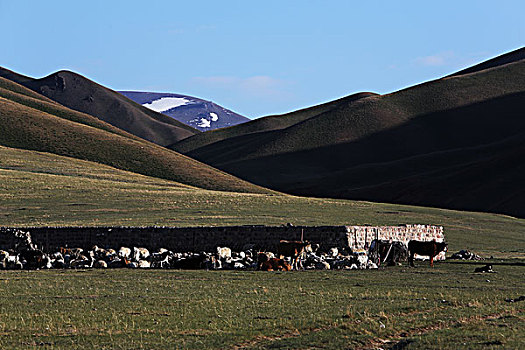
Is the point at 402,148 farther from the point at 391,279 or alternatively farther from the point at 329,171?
the point at 391,279

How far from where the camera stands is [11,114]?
147m

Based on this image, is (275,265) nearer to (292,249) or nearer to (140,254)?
(292,249)

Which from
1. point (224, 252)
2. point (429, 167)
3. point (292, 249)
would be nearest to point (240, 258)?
point (224, 252)

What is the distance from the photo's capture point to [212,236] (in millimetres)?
37719

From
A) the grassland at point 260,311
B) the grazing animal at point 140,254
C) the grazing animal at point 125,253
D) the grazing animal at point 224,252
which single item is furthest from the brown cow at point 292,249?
the grazing animal at point 125,253

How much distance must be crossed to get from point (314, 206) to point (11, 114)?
93957 mm

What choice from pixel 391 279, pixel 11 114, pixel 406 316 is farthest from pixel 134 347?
pixel 11 114

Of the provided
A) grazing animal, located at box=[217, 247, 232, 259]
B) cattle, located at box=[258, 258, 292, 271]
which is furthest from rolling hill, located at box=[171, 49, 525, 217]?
cattle, located at box=[258, 258, 292, 271]

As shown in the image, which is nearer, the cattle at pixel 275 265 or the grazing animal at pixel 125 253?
the cattle at pixel 275 265

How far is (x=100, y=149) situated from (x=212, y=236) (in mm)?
95896

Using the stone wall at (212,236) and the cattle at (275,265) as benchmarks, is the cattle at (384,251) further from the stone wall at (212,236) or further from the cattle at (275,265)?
the cattle at (275,265)

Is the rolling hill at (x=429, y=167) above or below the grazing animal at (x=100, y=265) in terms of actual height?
above

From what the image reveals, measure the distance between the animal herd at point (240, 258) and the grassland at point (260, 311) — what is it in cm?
371

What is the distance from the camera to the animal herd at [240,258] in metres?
32.1
